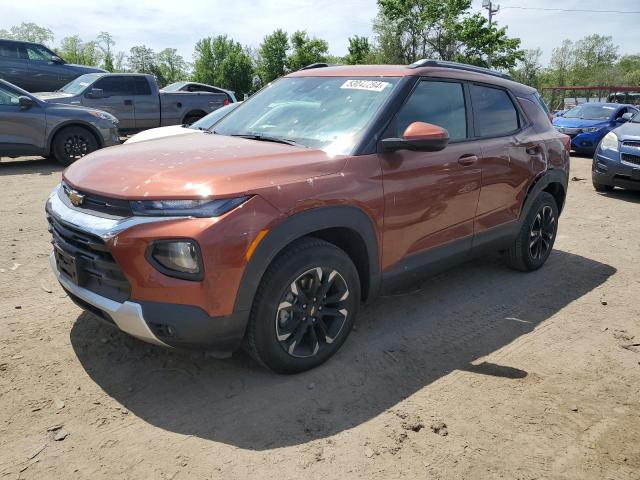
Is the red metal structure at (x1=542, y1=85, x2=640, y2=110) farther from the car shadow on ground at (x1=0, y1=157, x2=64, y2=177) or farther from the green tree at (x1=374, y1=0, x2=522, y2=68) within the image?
the car shadow on ground at (x1=0, y1=157, x2=64, y2=177)

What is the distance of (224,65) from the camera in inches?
2228

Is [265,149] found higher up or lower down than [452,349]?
higher up

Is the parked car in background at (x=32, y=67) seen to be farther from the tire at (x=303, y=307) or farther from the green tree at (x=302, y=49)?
the green tree at (x=302, y=49)

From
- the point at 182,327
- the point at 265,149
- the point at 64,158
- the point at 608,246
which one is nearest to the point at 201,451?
the point at 182,327

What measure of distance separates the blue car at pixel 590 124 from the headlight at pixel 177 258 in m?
13.6

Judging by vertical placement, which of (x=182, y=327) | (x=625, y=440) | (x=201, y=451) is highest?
(x=182, y=327)

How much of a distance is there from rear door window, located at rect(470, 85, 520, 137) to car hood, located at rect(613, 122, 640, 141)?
5.08m

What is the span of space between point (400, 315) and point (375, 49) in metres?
54.6

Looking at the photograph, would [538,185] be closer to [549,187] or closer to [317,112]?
[549,187]

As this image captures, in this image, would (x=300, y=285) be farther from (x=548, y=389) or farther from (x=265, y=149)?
(x=548, y=389)

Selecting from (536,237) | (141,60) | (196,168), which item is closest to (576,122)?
(536,237)

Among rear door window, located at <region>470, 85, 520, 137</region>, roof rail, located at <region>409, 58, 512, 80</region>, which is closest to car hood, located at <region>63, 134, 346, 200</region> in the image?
roof rail, located at <region>409, 58, 512, 80</region>

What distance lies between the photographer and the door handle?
3.80 m

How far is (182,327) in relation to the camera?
100 inches
